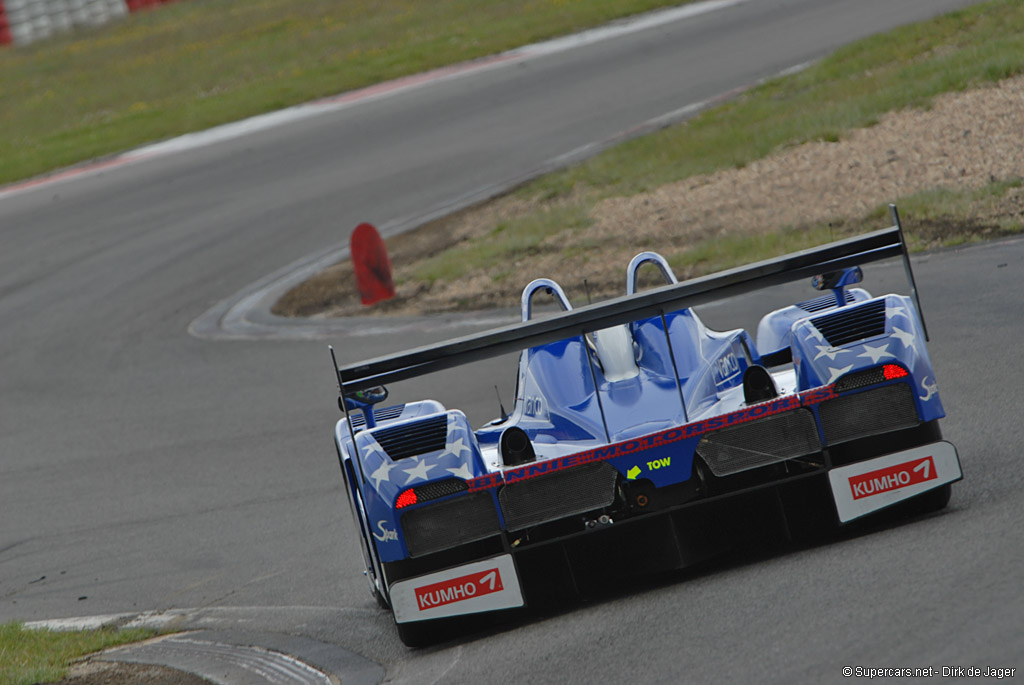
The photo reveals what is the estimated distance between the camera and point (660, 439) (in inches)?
192

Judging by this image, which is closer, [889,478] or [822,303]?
[889,478]

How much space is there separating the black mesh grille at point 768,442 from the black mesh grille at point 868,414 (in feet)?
0.29

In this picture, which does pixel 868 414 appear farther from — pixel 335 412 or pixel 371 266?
pixel 371 266

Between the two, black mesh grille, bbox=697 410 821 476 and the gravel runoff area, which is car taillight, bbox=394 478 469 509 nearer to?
black mesh grille, bbox=697 410 821 476

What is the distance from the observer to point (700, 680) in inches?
153

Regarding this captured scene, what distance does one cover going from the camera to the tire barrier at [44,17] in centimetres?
3903

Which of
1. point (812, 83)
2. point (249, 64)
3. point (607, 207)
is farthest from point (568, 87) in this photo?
point (249, 64)

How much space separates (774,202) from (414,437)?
8.31 metres

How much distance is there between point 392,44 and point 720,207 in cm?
1701

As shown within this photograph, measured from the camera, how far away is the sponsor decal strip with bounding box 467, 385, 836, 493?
15.9 feet

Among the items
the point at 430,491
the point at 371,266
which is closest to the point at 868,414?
the point at 430,491

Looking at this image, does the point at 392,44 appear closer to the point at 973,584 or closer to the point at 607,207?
the point at 607,207

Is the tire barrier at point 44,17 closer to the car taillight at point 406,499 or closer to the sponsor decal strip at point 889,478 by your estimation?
the car taillight at point 406,499

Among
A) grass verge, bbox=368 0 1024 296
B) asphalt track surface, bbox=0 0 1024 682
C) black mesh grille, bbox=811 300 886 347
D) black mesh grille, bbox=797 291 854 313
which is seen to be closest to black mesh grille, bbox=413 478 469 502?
asphalt track surface, bbox=0 0 1024 682
